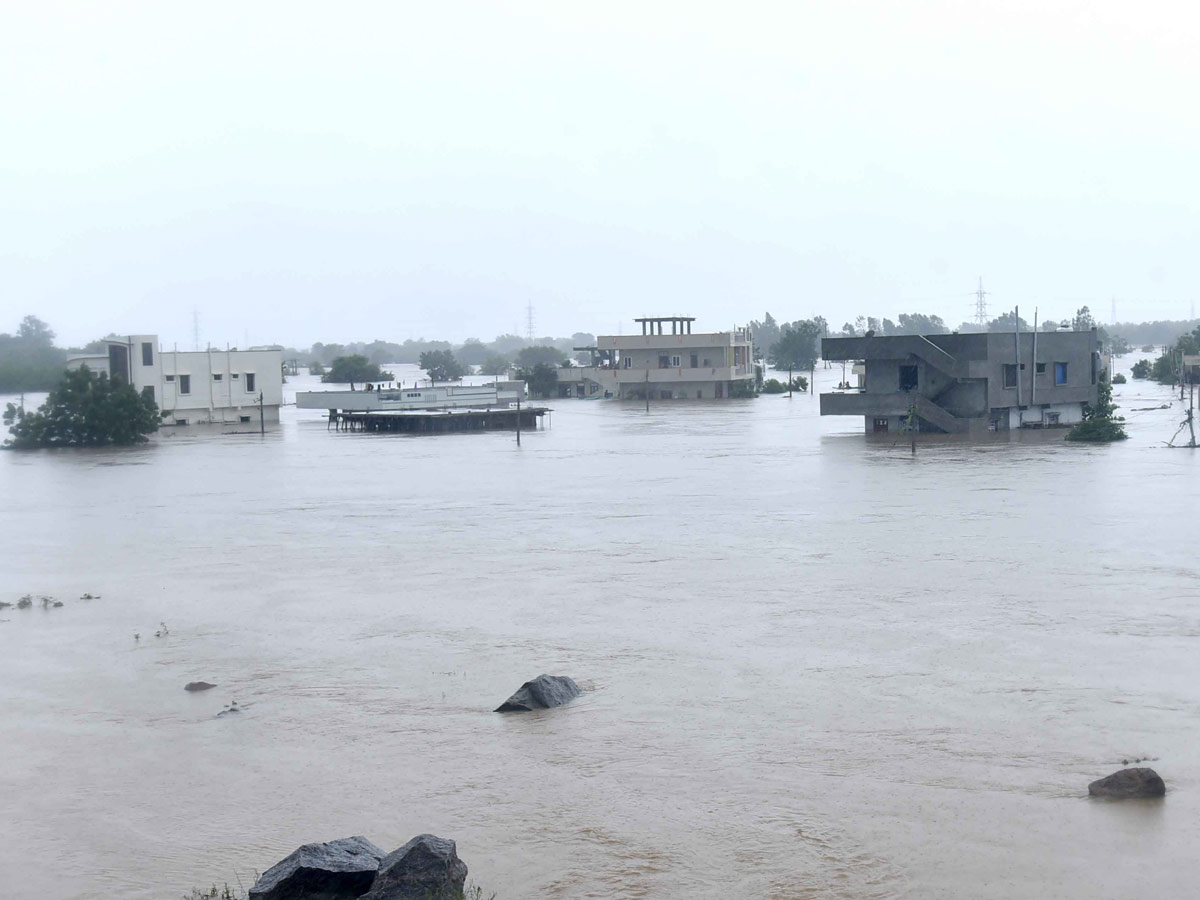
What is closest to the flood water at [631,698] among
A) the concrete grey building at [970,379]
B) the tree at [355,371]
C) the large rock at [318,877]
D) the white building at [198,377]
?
the large rock at [318,877]

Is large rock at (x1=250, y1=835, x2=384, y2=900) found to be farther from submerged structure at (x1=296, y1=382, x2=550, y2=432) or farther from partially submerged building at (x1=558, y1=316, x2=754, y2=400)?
partially submerged building at (x1=558, y1=316, x2=754, y2=400)

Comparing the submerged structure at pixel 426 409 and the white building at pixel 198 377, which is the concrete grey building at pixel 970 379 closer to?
the submerged structure at pixel 426 409

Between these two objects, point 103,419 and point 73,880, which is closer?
point 73,880

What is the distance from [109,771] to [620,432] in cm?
5636

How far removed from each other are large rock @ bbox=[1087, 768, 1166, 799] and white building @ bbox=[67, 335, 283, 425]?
61266mm

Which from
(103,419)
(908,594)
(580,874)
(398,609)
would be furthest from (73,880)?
(103,419)

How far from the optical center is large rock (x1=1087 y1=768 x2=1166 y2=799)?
11.0m

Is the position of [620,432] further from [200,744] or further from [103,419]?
[200,744]

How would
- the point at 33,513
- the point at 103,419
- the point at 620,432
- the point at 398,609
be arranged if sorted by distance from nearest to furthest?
the point at 398,609 → the point at 33,513 → the point at 103,419 → the point at 620,432

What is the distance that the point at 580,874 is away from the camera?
1010 centimetres

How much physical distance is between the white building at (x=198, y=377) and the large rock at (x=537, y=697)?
56.1 m

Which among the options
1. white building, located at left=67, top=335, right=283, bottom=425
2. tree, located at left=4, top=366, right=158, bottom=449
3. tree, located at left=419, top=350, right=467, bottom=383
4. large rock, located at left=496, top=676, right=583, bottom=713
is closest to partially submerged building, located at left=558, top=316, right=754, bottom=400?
white building, located at left=67, top=335, right=283, bottom=425

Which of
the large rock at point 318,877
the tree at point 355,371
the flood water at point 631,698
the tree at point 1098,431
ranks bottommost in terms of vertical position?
the flood water at point 631,698

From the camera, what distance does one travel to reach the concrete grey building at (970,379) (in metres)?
55.2
